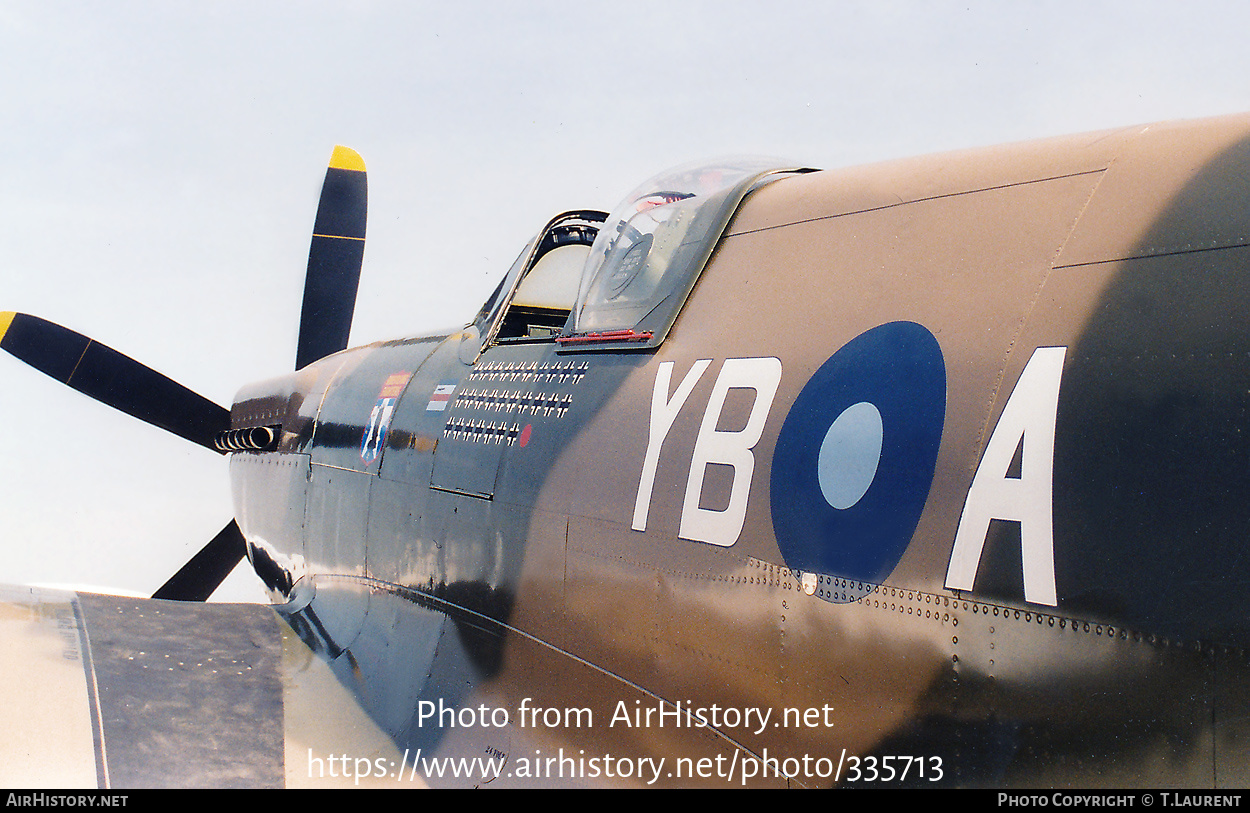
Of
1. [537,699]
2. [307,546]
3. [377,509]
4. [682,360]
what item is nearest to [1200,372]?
[682,360]

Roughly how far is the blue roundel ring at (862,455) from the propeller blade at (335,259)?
24.0 ft

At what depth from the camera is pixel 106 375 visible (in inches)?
329

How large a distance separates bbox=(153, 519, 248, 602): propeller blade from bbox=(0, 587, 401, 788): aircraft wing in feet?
10.00

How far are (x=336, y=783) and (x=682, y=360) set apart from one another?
239 cm

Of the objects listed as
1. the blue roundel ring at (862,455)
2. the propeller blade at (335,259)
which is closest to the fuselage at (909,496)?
the blue roundel ring at (862,455)

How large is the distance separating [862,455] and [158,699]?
350 centimetres

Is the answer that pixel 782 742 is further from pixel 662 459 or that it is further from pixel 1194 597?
pixel 1194 597

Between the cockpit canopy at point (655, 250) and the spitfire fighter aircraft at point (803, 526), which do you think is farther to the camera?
the cockpit canopy at point (655, 250)

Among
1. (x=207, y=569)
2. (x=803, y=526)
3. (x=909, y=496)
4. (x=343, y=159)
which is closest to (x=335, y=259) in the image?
(x=343, y=159)

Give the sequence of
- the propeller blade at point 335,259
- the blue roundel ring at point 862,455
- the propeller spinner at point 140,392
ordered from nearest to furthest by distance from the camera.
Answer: the blue roundel ring at point 862,455, the propeller spinner at point 140,392, the propeller blade at point 335,259

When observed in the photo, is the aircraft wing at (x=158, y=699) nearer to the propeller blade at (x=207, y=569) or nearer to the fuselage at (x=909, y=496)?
the fuselage at (x=909, y=496)

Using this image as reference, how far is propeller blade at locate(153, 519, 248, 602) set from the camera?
8.38m

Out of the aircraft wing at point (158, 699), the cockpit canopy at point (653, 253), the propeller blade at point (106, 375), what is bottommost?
the aircraft wing at point (158, 699)

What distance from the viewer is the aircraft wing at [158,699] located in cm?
356
